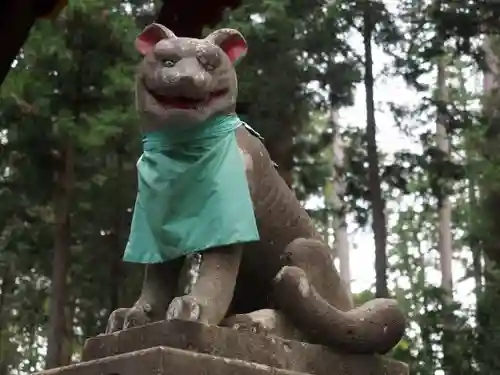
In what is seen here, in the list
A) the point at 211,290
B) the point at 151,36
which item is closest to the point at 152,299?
the point at 211,290

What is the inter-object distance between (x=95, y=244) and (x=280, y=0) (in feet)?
7.79

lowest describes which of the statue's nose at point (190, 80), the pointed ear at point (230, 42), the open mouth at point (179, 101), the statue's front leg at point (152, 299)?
the statue's front leg at point (152, 299)

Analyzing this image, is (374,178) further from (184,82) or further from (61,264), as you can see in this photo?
(184,82)

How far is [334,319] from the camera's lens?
2.26m

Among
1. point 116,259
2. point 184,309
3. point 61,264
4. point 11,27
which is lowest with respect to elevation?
point 116,259

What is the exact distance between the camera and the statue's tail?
7.29 feet

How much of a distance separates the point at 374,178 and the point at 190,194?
17.0ft

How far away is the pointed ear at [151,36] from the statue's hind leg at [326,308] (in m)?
0.64

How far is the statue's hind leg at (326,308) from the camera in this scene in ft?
7.30

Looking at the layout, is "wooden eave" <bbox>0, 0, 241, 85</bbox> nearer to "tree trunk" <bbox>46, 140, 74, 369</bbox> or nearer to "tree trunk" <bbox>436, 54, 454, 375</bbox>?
"tree trunk" <bbox>46, 140, 74, 369</bbox>

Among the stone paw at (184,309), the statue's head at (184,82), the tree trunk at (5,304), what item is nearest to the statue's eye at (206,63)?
the statue's head at (184,82)

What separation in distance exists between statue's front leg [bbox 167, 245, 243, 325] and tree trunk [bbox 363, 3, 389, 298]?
4.49m

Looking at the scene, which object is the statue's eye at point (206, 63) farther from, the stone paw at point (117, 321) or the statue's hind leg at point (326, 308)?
the stone paw at point (117, 321)

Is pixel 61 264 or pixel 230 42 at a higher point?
pixel 230 42
